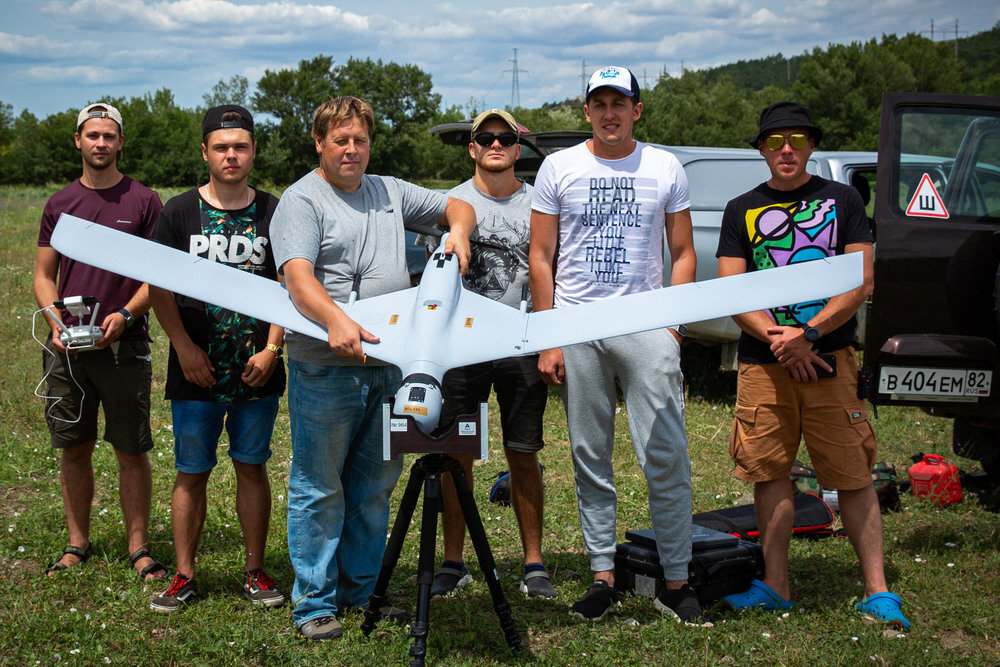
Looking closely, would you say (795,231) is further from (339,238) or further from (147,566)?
(147,566)

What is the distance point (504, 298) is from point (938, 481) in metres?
3.26

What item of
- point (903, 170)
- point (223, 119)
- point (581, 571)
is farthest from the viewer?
point (903, 170)

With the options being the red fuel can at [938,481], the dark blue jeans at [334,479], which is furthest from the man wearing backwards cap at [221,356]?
the red fuel can at [938,481]

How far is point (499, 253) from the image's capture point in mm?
3785

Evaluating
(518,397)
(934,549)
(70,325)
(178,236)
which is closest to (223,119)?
(178,236)

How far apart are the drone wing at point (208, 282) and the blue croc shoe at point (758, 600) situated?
2002 millimetres

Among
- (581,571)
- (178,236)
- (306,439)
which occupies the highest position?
(178,236)

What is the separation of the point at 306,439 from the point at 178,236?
1.06m

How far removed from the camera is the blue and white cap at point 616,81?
10.9 feet

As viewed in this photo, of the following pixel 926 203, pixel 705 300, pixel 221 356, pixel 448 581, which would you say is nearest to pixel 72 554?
pixel 221 356

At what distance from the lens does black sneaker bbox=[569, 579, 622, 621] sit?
3.51 m

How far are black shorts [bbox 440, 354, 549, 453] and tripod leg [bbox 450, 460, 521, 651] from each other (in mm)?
650

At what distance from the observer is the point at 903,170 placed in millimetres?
4383

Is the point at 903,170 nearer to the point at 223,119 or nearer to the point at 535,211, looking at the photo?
the point at 535,211
